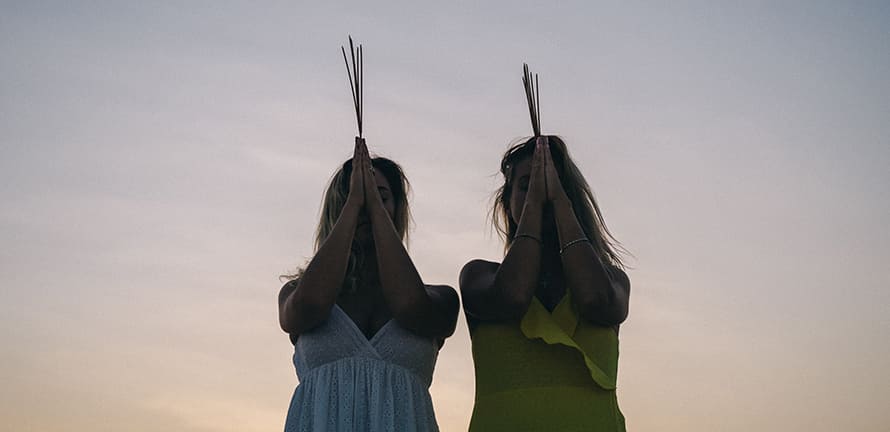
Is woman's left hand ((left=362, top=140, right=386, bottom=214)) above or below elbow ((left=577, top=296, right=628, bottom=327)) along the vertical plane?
above

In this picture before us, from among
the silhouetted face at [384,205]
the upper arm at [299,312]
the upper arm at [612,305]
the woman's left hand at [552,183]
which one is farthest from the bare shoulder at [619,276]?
the upper arm at [299,312]

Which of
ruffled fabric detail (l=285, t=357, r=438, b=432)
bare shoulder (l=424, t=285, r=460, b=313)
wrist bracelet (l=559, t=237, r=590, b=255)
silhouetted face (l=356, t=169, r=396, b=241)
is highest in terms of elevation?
silhouetted face (l=356, t=169, r=396, b=241)

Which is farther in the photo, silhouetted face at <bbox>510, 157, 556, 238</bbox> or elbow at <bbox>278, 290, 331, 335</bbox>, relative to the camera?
silhouetted face at <bbox>510, 157, 556, 238</bbox>

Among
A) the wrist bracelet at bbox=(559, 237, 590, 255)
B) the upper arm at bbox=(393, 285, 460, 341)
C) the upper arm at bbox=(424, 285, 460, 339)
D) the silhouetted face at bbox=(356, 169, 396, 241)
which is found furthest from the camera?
the silhouetted face at bbox=(356, 169, 396, 241)

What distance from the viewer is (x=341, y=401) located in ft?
15.4

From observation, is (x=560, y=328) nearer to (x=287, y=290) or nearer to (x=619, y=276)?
(x=619, y=276)

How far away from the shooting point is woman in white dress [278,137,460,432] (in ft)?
15.4

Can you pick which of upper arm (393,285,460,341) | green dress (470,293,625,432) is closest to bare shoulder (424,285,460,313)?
upper arm (393,285,460,341)

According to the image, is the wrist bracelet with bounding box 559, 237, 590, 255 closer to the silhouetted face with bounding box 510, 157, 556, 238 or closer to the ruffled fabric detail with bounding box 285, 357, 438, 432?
the silhouetted face with bounding box 510, 157, 556, 238

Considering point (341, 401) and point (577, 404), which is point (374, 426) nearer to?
point (341, 401)

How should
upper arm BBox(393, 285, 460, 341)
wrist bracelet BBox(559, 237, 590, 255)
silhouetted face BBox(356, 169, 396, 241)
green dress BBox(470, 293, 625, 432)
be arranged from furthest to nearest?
silhouetted face BBox(356, 169, 396, 241)
upper arm BBox(393, 285, 460, 341)
wrist bracelet BBox(559, 237, 590, 255)
green dress BBox(470, 293, 625, 432)

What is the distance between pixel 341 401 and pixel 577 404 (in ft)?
3.56

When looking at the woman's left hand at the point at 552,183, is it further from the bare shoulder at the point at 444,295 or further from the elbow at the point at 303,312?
the elbow at the point at 303,312

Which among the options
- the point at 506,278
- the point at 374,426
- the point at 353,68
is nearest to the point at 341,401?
the point at 374,426
